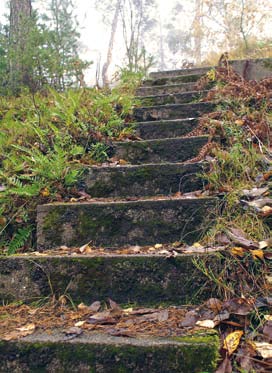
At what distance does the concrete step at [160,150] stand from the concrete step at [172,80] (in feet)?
9.01

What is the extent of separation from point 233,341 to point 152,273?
1.91 feet

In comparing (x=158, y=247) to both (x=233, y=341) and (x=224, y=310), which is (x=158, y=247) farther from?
(x=233, y=341)

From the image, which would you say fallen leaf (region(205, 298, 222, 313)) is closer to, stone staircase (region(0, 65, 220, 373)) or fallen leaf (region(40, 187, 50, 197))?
stone staircase (region(0, 65, 220, 373))

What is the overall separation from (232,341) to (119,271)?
27.6 inches

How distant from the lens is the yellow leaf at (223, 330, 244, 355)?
61.4 inches

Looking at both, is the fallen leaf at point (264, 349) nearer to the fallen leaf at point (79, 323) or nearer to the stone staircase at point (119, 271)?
the stone staircase at point (119, 271)

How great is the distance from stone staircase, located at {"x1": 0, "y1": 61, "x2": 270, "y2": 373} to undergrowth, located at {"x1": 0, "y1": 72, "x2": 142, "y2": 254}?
0.63 ft

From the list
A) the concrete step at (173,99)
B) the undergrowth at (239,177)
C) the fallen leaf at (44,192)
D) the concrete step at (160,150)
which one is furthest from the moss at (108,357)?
the concrete step at (173,99)

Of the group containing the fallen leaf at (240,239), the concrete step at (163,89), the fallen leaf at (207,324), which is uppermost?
the concrete step at (163,89)

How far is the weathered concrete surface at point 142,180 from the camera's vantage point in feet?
9.35

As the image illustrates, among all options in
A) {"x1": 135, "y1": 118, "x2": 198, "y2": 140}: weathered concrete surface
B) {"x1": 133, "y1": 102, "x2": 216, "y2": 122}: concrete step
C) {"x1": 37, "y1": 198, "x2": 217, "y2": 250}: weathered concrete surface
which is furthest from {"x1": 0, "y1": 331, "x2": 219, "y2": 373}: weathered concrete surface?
{"x1": 133, "y1": 102, "x2": 216, "y2": 122}: concrete step

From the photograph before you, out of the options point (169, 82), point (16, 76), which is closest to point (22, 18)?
point (16, 76)

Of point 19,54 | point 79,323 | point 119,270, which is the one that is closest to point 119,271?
point 119,270

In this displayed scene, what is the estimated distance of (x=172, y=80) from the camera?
19.6ft
